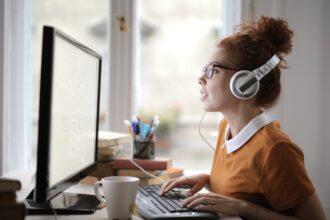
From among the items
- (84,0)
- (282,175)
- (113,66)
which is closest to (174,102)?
(113,66)

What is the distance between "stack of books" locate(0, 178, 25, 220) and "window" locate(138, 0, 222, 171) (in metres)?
1.13

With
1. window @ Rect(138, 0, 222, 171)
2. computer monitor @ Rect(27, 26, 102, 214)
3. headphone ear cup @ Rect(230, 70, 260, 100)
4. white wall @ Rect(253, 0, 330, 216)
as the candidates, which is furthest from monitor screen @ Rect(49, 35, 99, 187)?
white wall @ Rect(253, 0, 330, 216)

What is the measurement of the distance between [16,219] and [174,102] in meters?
1.65

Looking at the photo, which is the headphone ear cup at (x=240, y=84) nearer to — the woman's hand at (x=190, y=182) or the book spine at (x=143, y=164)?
the woman's hand at (x=190, y=182)

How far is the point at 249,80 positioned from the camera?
1.06 m

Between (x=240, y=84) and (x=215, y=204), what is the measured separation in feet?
1.23

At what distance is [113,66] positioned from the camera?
6.00ft

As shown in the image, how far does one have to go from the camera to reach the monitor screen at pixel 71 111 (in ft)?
2.73

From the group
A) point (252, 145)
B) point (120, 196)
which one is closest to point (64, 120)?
point (120, 196)

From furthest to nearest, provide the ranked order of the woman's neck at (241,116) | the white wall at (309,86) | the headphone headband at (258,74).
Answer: the white wall at (309,86), the woman's neck at (241,116), the headphone headband at (258,74)

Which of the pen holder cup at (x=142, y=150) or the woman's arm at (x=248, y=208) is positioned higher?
the pen holder cup at (x=142, y=150)

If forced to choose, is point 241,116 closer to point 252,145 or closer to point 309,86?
point 252,145

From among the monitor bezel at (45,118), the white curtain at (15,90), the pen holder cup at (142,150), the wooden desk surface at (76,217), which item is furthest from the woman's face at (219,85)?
the white curtain at (15,90)

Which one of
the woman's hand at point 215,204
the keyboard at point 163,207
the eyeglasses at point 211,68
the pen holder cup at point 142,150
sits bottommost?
the keyboard at point 163,207
